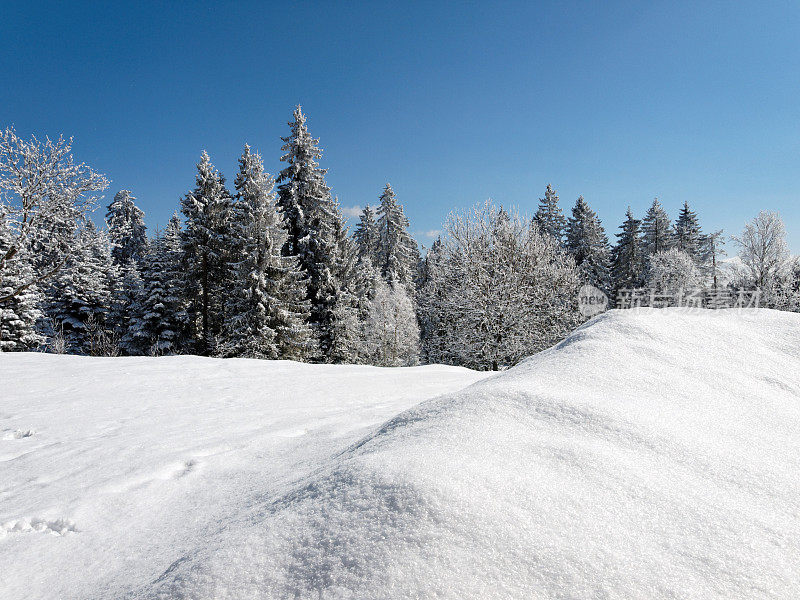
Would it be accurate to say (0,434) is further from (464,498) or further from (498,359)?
(498,359)

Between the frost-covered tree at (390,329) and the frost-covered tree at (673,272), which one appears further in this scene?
the frost-covered tree at (673,272)

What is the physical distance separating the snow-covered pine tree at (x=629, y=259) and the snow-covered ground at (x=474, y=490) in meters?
40.7

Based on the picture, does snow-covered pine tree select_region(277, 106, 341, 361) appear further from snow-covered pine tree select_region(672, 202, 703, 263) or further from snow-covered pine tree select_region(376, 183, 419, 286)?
snow-covered pine tree select_region(672, 202, 703, 263)

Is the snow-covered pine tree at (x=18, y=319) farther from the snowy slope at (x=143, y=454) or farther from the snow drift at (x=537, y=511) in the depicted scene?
the snow drift at (x=537, y=511)

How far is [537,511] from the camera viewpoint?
1.24 meters

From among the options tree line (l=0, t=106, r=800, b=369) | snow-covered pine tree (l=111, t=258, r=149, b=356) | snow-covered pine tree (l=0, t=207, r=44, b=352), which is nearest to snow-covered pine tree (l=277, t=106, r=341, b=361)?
tree line (l=0, t=106, r=800, b=369)

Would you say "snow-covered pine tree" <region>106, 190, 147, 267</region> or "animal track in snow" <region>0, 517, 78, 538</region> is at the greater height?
"snow-covered pine tree" <region>106, 190, 147, 267</region>

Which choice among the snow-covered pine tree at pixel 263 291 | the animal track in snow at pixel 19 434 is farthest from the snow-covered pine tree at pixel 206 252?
the animal track in snow at pixel 19 434

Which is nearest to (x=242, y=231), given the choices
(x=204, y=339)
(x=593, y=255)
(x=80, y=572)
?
(x=204, y=339)

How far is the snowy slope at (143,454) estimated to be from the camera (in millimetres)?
1729

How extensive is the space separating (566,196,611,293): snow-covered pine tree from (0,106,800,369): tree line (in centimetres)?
590

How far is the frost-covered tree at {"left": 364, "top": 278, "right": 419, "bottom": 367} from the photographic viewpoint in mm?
24853

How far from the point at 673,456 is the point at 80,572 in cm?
264

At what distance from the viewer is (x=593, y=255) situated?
37531mm
